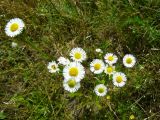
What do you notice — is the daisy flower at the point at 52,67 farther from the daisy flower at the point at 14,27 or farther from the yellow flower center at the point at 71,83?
the daisy flower at the point at 14,27

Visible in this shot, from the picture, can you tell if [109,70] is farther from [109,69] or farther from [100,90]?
[100,90]

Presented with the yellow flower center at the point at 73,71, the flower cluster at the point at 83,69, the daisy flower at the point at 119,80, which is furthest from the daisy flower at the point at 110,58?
the yellow flower center at the point at 73,71

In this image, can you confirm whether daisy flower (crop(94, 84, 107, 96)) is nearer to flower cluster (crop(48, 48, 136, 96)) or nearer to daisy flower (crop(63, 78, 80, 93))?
flower cluster (crop(48, 48, 136, 96))

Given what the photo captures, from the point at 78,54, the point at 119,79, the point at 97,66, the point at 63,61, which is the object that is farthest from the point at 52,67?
the point at 119,79

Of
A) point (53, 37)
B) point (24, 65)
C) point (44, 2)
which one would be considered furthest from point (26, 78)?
point (44, 2)

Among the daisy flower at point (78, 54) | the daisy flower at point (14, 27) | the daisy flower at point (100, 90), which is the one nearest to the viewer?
the daisy flower at point (100, 90)

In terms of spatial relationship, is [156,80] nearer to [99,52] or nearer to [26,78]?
[99,52]
